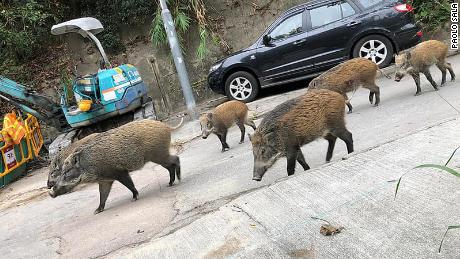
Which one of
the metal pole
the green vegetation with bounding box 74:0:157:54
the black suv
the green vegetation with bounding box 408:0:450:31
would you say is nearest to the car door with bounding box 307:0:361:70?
the black suv

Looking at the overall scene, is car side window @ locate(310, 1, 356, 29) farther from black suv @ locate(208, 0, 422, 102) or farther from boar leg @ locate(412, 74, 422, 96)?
boar leg @ locate(412, 74, 422, 96)

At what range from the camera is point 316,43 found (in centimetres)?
1187

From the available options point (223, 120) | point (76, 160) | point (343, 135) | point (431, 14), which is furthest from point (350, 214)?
point (431, 14)

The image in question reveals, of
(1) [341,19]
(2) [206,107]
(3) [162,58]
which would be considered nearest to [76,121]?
(2) [206,107]

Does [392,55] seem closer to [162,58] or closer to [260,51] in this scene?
[260,51]

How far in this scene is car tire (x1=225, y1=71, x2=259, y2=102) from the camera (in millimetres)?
12641

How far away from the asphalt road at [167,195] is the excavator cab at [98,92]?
215 cm

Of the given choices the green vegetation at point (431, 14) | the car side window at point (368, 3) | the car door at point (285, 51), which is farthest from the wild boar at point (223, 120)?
the green vegetation at point (431, 14)

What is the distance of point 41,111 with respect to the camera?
1293 cm

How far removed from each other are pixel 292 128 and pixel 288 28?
7145 mm

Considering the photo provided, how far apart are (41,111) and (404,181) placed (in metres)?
11.1

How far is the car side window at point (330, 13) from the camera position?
11727 millimetres

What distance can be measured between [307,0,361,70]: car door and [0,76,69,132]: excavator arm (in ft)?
23.4

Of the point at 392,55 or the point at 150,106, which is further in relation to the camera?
the point at 150,106
